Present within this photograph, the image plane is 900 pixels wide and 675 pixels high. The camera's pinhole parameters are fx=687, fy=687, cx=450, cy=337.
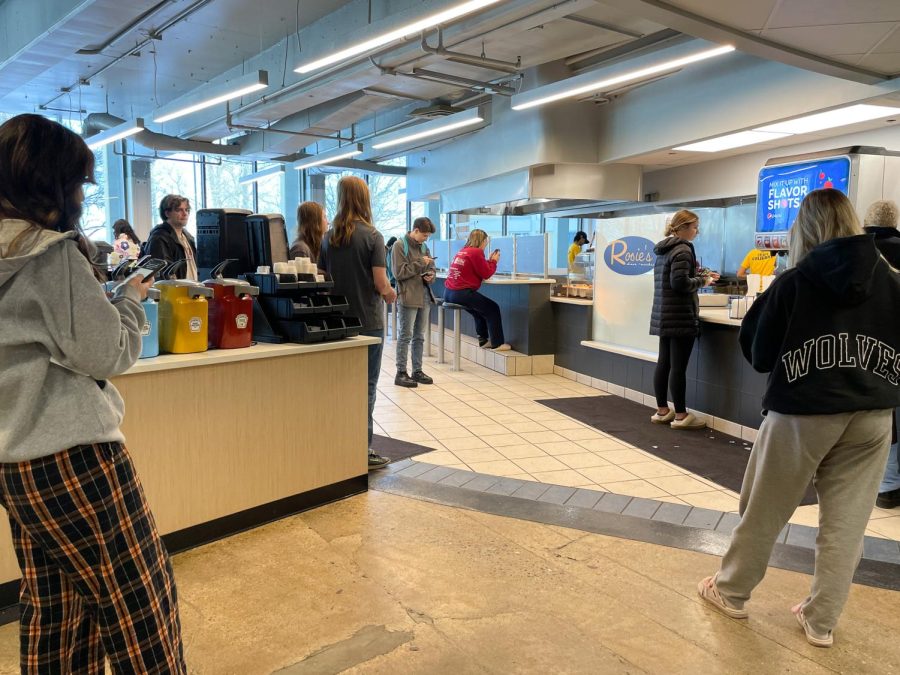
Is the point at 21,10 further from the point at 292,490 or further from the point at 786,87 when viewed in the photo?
the point at 786,87

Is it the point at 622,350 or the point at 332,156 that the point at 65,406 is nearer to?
the point at 622,350

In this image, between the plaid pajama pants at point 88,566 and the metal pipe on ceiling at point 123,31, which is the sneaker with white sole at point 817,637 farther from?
the metal pipe on ceiling at point 123,31

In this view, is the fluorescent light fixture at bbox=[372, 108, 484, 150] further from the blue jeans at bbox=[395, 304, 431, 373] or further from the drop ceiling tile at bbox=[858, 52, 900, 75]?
the drop ceiling tile at bbox=[858, 52, 900, 75]

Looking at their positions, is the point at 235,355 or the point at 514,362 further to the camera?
the point at 514,362

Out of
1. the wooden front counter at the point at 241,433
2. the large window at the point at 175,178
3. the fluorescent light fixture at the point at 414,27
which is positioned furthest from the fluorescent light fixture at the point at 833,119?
the large window at the point at 175,178

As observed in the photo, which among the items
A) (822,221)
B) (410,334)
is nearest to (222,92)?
(410,334)

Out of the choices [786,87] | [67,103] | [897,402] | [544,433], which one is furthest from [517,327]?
[67,103]

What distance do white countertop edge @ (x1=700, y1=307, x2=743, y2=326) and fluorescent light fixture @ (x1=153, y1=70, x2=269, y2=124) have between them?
4644 millimetres

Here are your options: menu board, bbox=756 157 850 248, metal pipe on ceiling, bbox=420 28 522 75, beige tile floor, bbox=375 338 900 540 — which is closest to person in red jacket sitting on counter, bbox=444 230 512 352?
beige tile floor, bbox=375 338 900 540

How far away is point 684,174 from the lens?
33.0ft

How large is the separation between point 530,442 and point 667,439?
39.1 inches

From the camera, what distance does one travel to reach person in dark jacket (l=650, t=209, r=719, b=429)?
4922 mm

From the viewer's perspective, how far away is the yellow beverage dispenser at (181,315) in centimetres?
284

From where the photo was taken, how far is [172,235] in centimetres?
484
